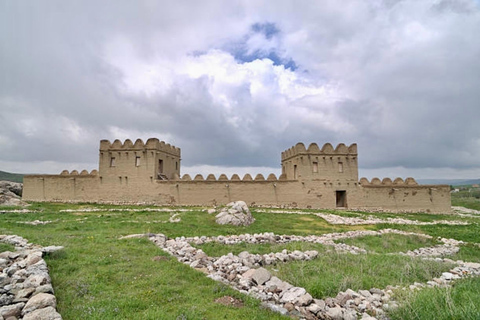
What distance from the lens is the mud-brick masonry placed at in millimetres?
27047

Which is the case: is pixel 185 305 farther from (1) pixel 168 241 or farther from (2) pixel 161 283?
(1) pixel 168 241

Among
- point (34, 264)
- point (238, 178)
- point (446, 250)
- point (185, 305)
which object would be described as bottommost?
point (446, 250)

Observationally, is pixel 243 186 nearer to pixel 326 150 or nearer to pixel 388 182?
pixel 326 150

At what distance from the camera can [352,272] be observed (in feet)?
25.8

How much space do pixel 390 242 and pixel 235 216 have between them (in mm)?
8073

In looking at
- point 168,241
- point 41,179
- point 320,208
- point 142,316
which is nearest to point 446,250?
point 168,241

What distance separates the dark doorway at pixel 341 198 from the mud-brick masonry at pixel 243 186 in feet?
0.32

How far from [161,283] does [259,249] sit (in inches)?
191

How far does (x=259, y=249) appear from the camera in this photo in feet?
35.2

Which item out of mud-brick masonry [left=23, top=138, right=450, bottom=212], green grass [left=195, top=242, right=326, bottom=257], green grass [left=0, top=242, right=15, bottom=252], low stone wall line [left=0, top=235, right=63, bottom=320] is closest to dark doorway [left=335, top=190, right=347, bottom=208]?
mud-brick masonry [left=23, top=138, right=450, bottom=212]

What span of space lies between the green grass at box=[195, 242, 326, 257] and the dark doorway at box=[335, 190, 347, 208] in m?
17.8

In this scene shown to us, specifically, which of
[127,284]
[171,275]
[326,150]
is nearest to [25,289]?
[127,284]

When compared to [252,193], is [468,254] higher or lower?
lower

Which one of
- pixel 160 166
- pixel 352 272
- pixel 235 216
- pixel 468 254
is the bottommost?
pixel 468 254
